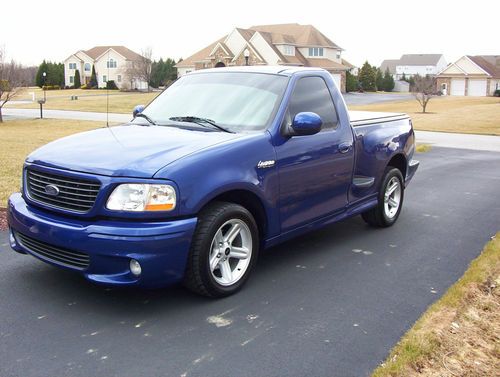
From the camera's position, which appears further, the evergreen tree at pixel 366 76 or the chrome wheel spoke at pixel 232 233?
the evergreen tree at pixel 366 76

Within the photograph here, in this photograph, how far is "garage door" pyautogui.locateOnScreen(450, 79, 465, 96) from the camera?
258 feet

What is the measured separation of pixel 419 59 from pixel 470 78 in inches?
1779

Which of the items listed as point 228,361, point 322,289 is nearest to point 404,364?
point 228,361

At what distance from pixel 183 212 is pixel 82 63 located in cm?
8577

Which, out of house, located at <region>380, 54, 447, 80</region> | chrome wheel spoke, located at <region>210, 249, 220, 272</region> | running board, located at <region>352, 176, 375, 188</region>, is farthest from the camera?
house, located at <region>380, 54, 447, 80</region>

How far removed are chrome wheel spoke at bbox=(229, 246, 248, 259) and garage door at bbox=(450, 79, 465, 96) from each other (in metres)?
81.2

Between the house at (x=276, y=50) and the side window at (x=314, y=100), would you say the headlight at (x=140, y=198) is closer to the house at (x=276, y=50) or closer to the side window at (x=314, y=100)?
the side window at (x=314, y=100)

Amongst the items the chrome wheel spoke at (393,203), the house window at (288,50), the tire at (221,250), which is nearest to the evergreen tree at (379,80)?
the house window at (288,50)

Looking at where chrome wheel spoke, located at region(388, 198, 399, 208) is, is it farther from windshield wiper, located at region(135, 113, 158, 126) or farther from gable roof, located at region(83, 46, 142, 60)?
gable roof, located at region(83, 46, 142, 60)

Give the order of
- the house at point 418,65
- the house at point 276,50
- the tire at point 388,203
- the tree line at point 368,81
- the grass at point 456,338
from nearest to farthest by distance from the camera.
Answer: the grass at point 456,338 < the tire at point 388,203 < the house at point 276,50 < the tree line at point 368,81 < the house at point 418,65

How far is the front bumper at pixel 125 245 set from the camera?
3.73 metres

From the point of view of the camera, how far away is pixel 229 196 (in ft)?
14.5

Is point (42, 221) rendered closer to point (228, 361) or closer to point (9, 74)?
point (228, 361)

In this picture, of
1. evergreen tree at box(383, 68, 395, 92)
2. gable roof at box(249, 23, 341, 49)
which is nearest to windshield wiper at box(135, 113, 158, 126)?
gable roof at box(249, 23, 341, 49)
